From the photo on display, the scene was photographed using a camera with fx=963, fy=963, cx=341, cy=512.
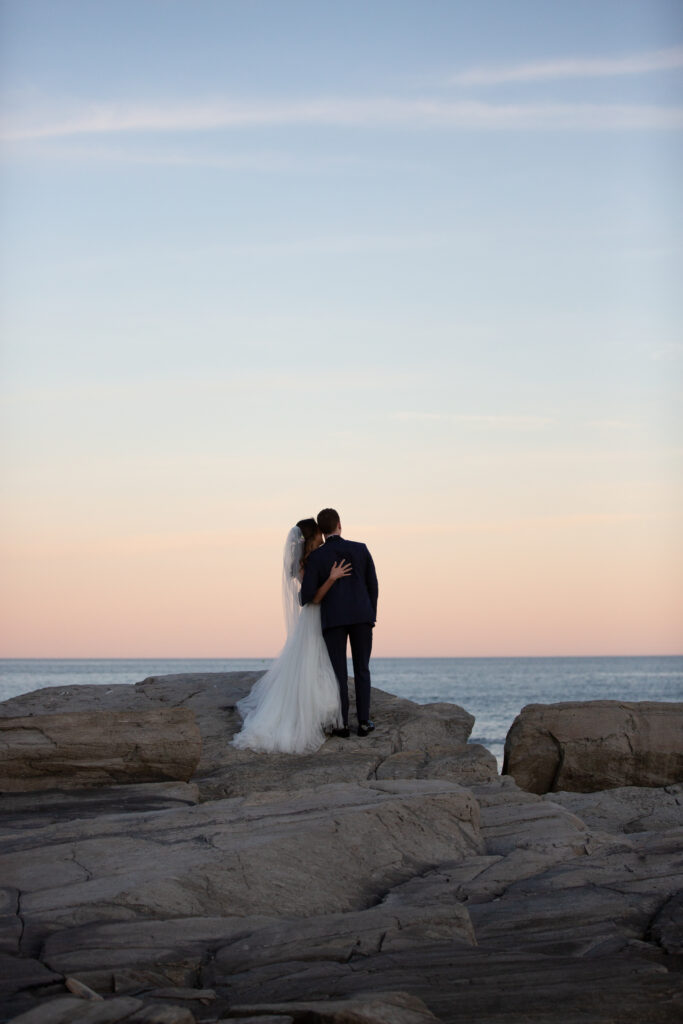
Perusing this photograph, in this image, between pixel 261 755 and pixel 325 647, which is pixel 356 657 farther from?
pixel 261 755

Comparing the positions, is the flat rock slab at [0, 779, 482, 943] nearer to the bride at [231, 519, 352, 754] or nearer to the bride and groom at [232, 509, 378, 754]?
A: the bride at [231, 519, 352, 754]

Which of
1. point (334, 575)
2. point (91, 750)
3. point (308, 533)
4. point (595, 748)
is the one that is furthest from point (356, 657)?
point (91, 750)

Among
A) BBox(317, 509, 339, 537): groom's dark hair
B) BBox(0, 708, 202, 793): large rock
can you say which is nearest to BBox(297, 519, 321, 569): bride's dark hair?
BBox(317, 509, 339, 537): groom's dark hair

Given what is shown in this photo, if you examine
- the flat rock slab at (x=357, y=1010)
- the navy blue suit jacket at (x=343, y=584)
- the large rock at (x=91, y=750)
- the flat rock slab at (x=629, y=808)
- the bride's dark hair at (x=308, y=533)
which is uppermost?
the bride's dark hair at (x=308, y=533)

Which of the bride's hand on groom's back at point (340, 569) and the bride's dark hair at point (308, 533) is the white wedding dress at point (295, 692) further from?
the bride's hand on groom's back at point (340, 569)

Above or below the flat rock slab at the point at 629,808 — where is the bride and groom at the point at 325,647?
above

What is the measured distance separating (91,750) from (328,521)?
135 inches

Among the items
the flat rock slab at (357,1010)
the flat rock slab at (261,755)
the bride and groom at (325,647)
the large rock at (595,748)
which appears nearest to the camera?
the flat rock slab at (357,1010)

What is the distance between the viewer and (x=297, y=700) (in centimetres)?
998

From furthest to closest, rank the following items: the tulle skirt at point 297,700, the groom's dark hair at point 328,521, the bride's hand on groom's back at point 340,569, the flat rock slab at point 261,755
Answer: the groom's dark hair at point 328,521
the bride's hand on groom's back at point 340,569
the tulle skirt at point 297,700
the flat rock slab at point 261,755

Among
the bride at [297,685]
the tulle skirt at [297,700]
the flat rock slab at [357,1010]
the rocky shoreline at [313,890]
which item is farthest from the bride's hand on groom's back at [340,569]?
the flat rock slab at [357,1010]

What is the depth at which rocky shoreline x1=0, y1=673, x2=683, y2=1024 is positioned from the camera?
3.86 m

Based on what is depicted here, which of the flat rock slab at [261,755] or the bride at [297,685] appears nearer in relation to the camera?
the flat rock slab at [261,755]

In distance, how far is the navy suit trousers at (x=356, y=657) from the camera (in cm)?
1005
